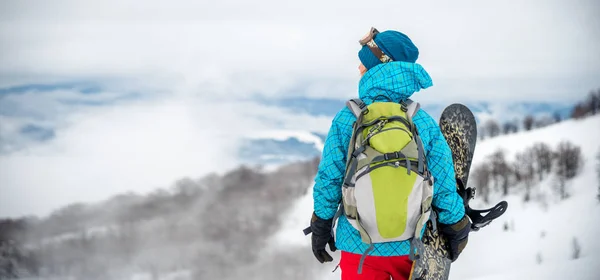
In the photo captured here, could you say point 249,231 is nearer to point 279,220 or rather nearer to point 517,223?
point 279,220

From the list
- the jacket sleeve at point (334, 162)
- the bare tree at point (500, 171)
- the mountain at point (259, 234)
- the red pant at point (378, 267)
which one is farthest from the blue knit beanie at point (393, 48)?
the bare tree at point (500, 171)

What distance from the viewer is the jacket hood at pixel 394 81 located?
3.24m

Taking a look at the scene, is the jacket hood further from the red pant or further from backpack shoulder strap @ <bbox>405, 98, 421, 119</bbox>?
the red pant

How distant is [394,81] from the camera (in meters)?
3.23

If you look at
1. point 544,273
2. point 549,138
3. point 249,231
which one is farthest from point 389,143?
point 549,138

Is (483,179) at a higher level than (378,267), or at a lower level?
lower

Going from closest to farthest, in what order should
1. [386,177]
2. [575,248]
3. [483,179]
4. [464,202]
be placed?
[386,177] < [464,202] < [575,248] < [483,179]

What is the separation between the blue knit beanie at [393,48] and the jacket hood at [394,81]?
0.36 ft

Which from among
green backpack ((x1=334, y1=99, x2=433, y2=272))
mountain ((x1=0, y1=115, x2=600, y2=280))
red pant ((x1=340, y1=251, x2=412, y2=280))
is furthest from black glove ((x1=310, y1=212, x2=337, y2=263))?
mountain ((x1=0, y1=115, x2=600, y2=280))

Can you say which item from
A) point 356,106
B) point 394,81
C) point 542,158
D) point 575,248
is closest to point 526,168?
point 542,158

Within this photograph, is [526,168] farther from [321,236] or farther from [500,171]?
[321,236]

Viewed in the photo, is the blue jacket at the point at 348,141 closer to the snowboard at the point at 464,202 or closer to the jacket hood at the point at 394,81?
the jacket hood at the point at 394,81

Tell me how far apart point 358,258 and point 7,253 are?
154ft

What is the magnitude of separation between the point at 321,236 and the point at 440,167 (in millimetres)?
954
